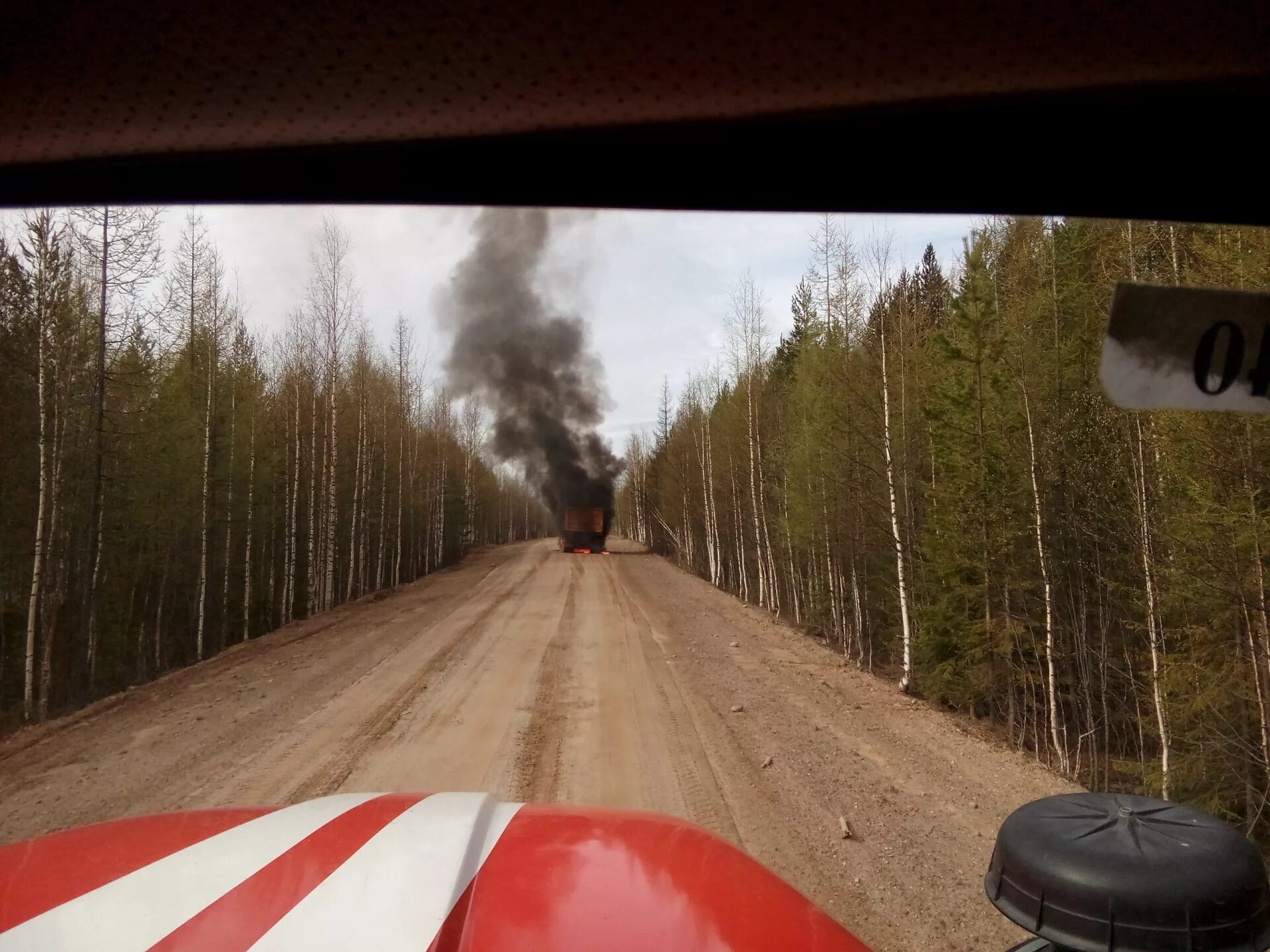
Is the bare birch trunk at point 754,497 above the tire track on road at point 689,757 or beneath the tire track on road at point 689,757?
above

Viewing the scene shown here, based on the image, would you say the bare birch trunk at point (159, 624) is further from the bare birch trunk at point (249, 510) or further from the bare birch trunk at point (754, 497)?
the bare birch trunk at point (754, 497)

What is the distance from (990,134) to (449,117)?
1.44 metres

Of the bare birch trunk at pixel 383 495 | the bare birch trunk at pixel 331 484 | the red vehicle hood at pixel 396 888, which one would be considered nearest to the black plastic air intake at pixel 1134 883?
the red vehicle hood at pixel 396 888

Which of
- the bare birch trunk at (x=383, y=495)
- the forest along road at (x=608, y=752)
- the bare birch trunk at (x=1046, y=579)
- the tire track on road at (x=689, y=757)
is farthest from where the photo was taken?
the bare birch trunk at (x=383, y=495)

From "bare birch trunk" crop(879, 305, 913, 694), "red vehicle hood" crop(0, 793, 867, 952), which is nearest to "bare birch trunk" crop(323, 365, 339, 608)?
"bare birch trunk" crop(879, 305, 913, 694)

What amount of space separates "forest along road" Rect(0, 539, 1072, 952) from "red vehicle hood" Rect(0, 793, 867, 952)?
2702mm

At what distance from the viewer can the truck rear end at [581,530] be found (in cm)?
4328

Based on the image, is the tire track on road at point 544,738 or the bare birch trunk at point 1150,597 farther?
the bare birch trunk at point 1150,597

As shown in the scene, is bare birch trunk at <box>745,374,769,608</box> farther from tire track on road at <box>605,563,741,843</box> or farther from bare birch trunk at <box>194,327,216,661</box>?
bare birch trunk at <box>194,327,216,661</box>

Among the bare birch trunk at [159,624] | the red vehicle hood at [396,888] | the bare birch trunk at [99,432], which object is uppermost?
the bare birch trunk at [99,432]

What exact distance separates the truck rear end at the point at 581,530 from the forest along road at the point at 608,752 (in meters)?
29.2

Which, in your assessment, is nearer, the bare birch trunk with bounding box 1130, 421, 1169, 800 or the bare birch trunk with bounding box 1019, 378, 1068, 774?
the bare birch trunk with bounding box 1130, 421, 1169, 800

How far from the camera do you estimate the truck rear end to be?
1704 inches

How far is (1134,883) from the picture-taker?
2.23m
